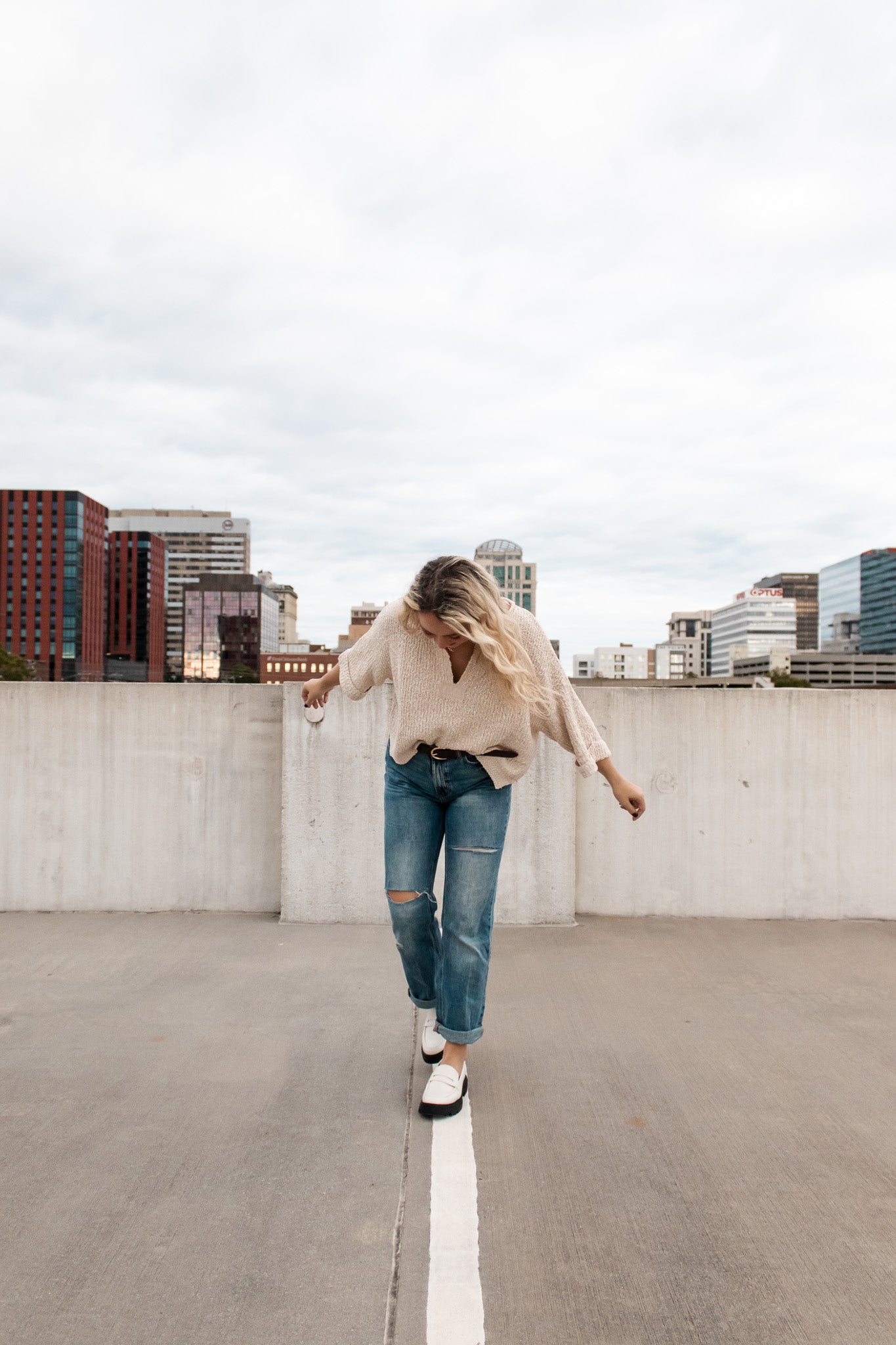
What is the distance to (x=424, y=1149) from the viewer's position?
241 centimetres

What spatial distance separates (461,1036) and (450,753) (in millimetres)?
861

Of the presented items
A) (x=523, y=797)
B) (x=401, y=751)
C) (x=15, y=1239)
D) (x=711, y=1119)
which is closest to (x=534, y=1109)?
(x=711, y=1119)

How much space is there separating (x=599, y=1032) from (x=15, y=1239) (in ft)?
6.35

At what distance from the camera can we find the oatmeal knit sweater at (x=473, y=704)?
261 centimetres

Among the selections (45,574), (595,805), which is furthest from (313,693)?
(45,574)

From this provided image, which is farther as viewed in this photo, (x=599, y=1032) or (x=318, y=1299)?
(x=599, y=1032)

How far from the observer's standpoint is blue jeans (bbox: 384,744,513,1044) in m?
2.67

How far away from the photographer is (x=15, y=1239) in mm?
2014

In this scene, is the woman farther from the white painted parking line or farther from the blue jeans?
the white painted parking line

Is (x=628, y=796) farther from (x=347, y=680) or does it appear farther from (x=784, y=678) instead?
(x=784, y=678)

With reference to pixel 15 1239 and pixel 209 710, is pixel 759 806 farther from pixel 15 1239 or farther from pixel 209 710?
pixel 15 1239

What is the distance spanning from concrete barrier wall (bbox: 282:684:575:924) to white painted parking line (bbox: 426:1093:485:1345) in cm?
198

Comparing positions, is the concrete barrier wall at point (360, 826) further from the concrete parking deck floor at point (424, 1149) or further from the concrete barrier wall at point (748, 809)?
the concrete parking deck floor at point (424, 1149)

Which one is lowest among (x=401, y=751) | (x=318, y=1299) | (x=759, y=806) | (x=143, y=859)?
(x=318, y=1299)
